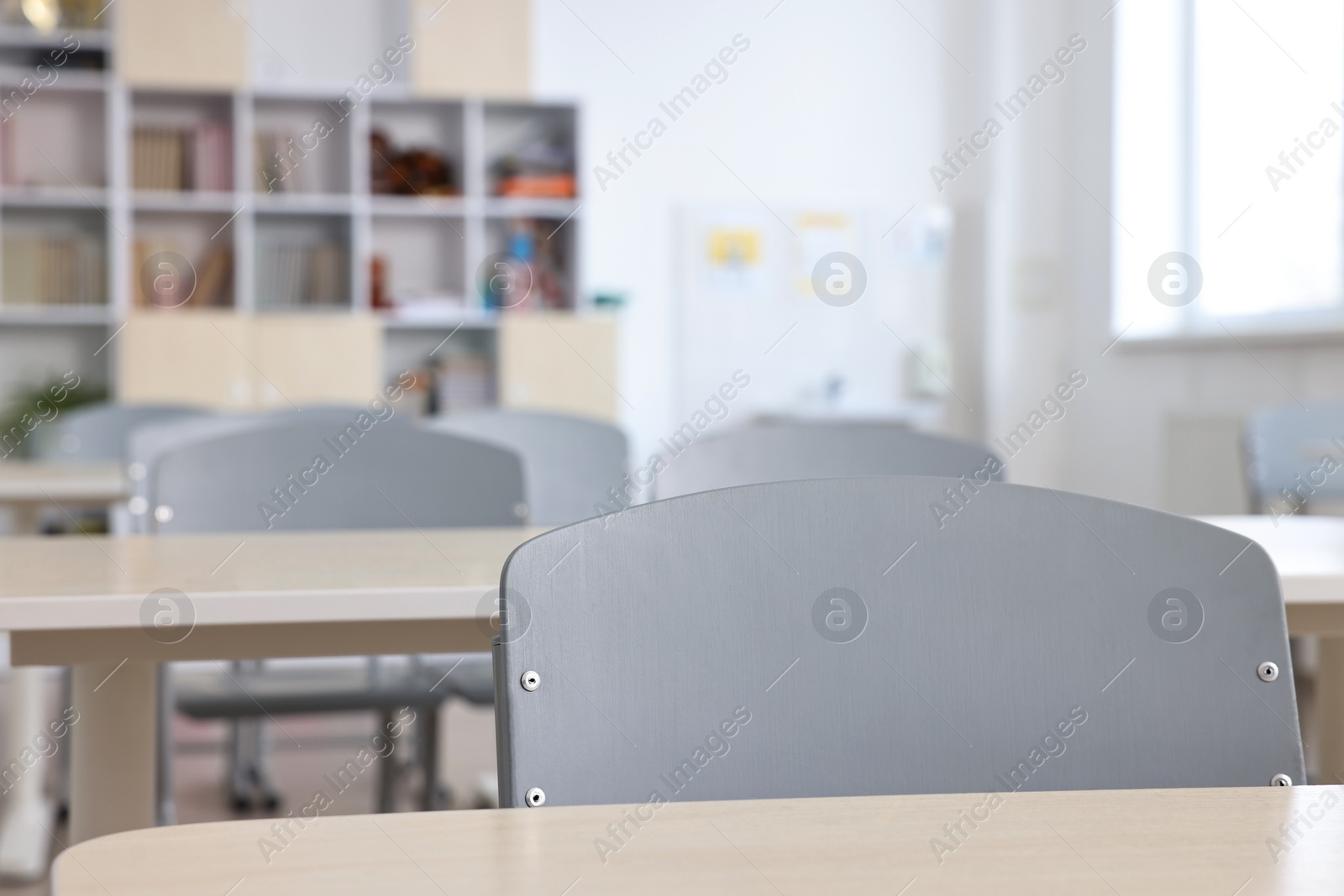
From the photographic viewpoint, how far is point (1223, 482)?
176 inches

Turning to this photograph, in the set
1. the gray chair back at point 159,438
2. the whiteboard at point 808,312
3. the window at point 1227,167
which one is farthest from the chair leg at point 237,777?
the window at point 1227,167

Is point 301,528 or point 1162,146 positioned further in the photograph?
point 1162,146

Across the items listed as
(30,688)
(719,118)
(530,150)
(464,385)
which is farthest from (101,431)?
(719,118)

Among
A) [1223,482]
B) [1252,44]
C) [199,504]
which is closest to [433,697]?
[199,504]

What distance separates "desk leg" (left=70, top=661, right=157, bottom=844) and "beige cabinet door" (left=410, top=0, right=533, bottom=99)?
12.1 feet

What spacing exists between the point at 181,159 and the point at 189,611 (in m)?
4.06

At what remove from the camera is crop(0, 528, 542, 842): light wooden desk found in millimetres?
1025

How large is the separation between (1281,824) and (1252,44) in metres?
4.49

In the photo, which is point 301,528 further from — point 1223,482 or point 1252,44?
point 1252,44

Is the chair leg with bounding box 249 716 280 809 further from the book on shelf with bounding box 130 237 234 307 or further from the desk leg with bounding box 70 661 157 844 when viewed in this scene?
the book on shelf with bounding box 130 237 234 307

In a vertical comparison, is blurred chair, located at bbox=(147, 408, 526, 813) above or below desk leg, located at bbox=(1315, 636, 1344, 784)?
above

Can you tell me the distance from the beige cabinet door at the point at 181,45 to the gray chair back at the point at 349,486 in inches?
126

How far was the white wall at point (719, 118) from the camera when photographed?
5.22m

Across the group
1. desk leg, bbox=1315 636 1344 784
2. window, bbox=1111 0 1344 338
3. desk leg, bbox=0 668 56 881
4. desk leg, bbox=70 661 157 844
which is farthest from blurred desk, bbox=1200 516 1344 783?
window, bbox=1111 0 1344 338
